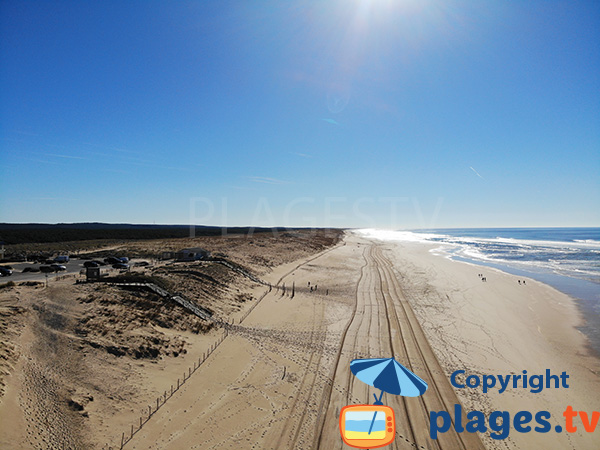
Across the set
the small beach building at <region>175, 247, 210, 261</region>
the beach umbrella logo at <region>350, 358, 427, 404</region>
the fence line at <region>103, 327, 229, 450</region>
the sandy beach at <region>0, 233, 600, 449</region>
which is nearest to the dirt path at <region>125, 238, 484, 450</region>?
the sandy beach at <region>0, 233, 600, 449</region>

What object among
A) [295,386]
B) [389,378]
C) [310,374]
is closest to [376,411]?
[389,378]

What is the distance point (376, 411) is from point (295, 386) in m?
4.56

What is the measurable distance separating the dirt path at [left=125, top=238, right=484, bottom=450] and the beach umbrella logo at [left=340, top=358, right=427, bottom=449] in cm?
108

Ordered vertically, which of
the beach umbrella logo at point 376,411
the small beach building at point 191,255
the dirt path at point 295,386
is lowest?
the dirt path at point 295,386

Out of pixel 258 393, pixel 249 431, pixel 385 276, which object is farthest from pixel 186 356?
pixel 385 276

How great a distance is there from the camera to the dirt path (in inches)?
437

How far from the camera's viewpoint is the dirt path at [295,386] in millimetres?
11109

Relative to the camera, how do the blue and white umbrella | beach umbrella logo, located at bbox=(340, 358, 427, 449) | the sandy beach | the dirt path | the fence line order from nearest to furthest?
1. beach umbrella logo, located at bbox=(340, 358, 427, 449)
2. the fence line
3. the blue and white umbrella
4. the sandy beach
5. the dirt path

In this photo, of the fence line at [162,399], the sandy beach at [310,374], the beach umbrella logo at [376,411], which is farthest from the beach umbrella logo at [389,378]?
the fence line at [162,399]

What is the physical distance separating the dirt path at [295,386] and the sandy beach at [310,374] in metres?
0.06

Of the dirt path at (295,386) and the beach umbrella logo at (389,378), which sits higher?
the beach umbrella logo at (389,378)

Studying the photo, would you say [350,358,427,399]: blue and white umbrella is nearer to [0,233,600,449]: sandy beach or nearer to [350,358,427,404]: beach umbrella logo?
[350,358,427,404]: beach umbrella logo

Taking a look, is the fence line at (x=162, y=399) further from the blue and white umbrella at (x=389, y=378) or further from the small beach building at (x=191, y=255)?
the small beach building at (x=191, y=255)

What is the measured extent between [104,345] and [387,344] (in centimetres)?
1596
